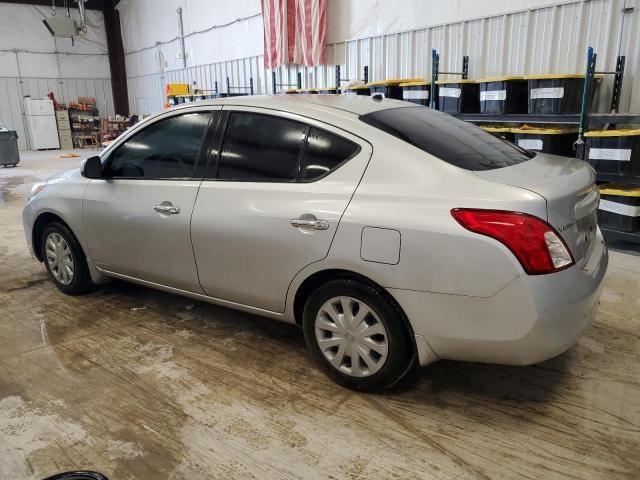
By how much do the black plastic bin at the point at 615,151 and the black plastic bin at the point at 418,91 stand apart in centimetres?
230

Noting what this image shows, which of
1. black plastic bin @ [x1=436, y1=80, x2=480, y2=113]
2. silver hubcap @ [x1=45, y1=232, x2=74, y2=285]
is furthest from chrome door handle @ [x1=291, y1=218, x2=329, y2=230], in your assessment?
black plastic bin @ [x1=436, y1=80, x2=480, y2=113]

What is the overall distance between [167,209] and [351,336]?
Answer: 1347mm

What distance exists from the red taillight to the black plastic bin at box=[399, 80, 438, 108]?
514cm

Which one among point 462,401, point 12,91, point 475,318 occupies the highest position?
point 12,91

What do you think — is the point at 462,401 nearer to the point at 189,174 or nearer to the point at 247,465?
the point at 247,465

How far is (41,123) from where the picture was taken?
62.0ft

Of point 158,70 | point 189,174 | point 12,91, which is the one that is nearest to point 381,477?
point 189,174

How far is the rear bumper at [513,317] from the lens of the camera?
77.5 inches

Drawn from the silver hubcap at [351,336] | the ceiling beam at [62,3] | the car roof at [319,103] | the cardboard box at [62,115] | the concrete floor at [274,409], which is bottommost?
the concrete floor at [274,409]

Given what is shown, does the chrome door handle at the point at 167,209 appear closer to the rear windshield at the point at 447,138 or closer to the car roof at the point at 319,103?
the car roof at the point at 319,103

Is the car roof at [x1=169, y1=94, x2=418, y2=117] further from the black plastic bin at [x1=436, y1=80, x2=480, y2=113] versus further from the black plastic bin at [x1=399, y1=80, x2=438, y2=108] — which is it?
the black plastic bin at [x1=399, y1=80, x2=438, y2=108]

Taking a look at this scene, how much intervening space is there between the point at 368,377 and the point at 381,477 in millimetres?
549

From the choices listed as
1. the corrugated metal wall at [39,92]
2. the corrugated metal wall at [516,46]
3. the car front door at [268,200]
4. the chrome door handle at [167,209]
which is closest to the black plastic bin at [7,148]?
the corrugated metal wall at [39,92]

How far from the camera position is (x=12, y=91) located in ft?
62.0
